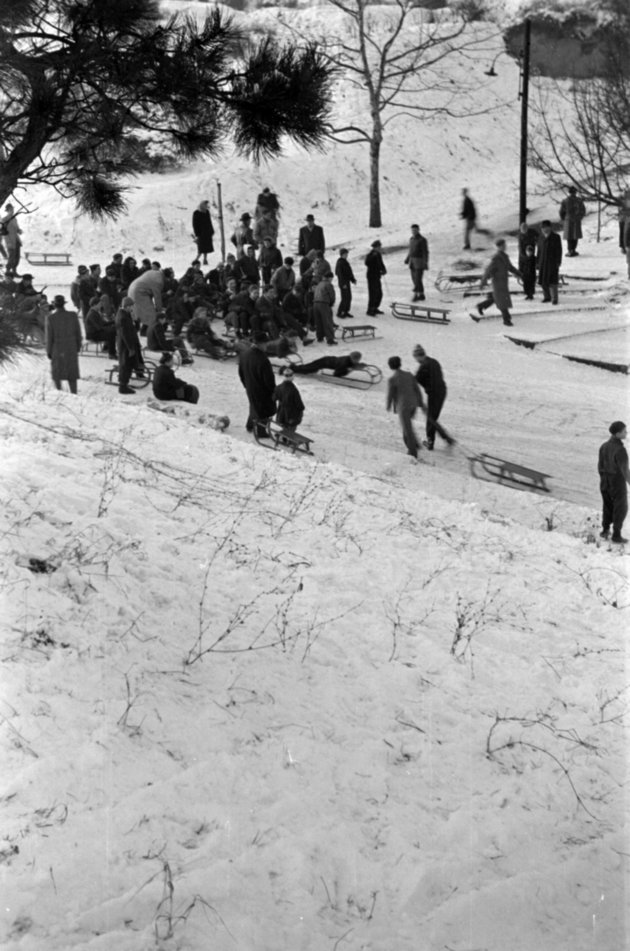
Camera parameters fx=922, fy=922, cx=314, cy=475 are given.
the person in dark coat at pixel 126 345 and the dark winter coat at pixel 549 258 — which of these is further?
the dark winter coat at pixel 549 258

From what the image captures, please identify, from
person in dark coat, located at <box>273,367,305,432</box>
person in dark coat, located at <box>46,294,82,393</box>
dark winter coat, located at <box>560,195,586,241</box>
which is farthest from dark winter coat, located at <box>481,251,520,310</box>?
person in dark coat, located at <box>46,294,82,393</box>

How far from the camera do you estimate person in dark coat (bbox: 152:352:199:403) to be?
13656 mm

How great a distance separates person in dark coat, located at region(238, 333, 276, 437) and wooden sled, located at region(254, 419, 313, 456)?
0.06 m

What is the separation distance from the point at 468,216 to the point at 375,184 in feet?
13.4

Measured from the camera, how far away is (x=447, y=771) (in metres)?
5.34

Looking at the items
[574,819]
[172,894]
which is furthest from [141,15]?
[574,819]

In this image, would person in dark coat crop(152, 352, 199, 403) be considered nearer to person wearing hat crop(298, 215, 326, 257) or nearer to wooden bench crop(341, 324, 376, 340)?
wooden bench crop(341, 324, 376, 340)

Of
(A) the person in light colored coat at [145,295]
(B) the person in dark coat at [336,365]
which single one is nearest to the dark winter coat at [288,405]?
(B) the person in dark coat at [336,365]

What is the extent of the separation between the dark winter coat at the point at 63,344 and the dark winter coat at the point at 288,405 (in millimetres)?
3214

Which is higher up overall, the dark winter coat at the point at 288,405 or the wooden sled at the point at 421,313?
the wooden sled at the point at 421,313

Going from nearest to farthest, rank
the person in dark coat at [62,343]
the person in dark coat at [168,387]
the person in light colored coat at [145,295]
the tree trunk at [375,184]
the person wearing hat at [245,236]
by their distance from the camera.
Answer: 1. the person in dark coat at [62,343]
2. the person in dark coat at [168,387]
3. the person in light colored coat at [145,295]
4. the person wearing hat at [245,236]
5. the tree trunk at [375,184]

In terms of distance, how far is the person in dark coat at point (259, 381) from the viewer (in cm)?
1223

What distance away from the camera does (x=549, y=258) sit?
20.2m

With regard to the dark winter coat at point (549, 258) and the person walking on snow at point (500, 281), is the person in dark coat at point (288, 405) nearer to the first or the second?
the person walking on snow at point (500, 281)
